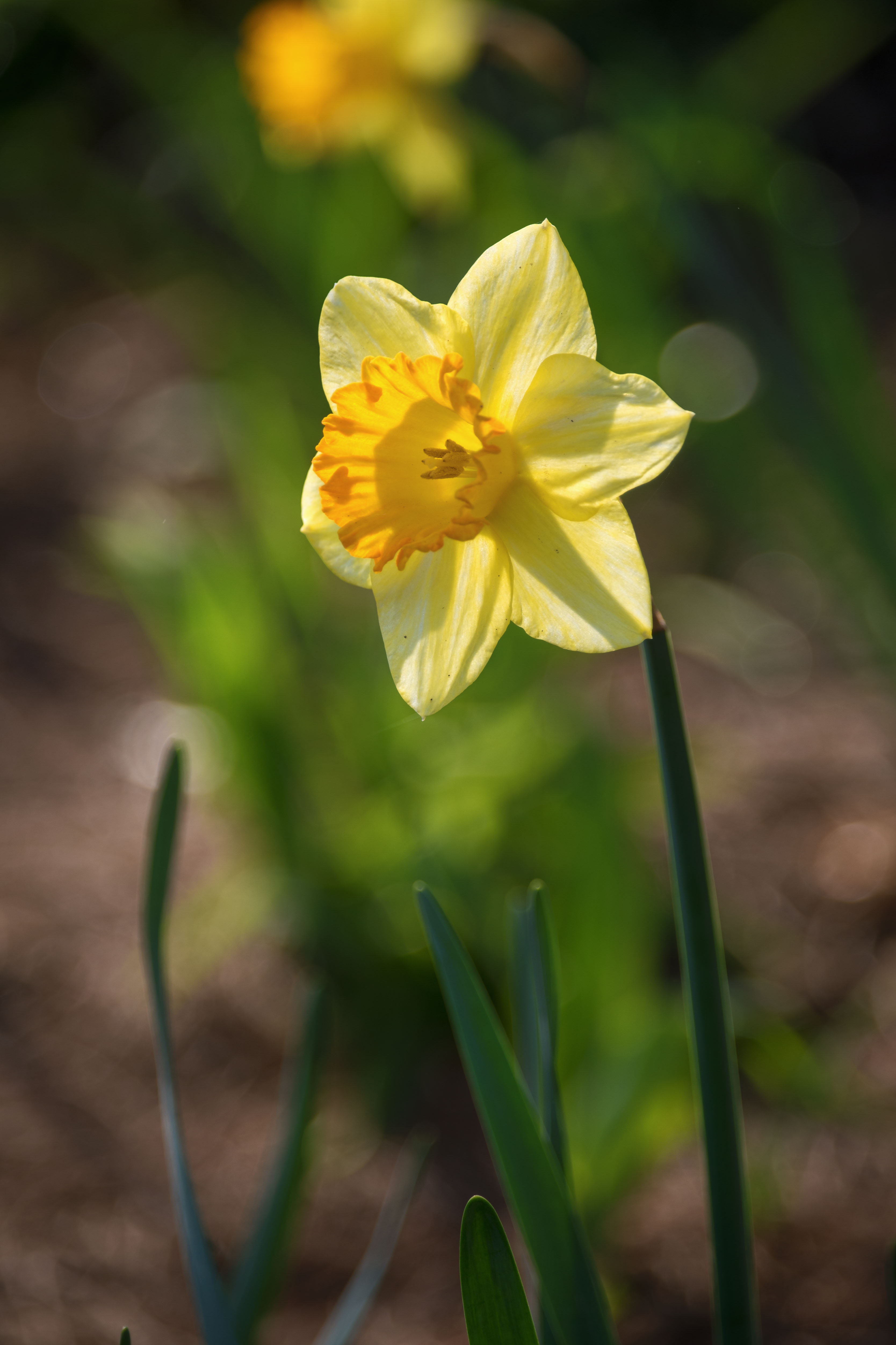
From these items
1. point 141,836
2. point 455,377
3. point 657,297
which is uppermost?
point 657,297

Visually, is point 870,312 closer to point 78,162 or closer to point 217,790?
point 217,790

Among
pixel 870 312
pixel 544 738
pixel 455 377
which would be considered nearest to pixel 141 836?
pixel 544 738

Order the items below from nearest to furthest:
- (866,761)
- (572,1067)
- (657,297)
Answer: (572,1067), (866,761), (657,297)

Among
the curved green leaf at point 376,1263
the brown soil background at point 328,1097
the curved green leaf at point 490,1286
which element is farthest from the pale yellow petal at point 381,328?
the brown soil background at point 328,1097

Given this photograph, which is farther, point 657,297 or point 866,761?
point 657,297

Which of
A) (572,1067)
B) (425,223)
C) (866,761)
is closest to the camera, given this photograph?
(572,1067)

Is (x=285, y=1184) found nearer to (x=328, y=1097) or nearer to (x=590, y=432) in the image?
(x=590, y=432)

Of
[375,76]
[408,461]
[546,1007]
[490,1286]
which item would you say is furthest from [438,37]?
[490,1286]
